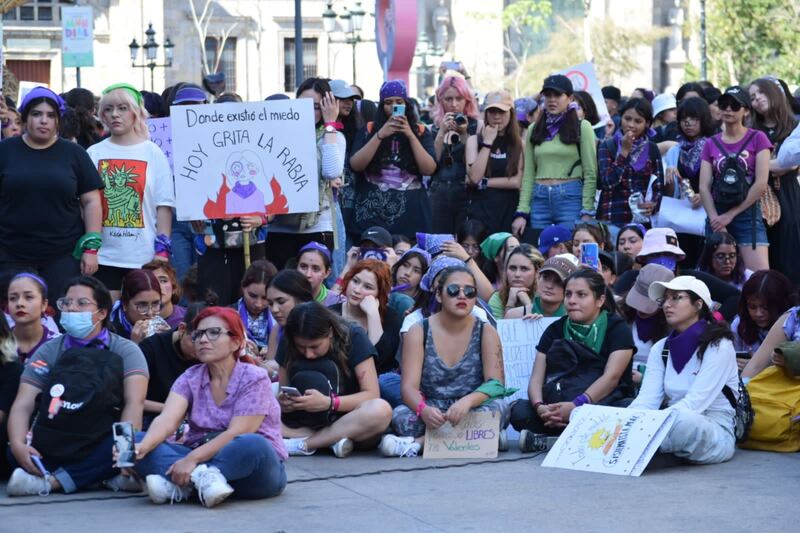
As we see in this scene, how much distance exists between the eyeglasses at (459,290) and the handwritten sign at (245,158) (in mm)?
1927

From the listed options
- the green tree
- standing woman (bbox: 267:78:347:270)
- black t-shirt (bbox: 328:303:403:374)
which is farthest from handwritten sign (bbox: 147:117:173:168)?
the green tree

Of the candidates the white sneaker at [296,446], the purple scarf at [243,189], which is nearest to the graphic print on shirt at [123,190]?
the purple scarf at [243,189]

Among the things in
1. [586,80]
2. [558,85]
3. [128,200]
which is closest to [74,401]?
[128,200]

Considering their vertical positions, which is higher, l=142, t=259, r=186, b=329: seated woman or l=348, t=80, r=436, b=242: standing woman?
l=348, t=80, r=436, b=242: standing woman

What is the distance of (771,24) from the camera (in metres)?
39.3

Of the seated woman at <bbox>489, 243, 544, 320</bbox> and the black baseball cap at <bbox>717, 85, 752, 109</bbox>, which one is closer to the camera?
the seated woman at <bbox>489, 243, 544, 320</bbox>

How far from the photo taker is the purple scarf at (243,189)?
32.7ft

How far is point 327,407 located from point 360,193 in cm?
335

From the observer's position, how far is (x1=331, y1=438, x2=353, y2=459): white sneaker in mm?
8141

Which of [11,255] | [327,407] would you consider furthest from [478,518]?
[11,255]

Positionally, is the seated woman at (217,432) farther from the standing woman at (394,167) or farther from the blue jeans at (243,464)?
the standing woman at (394,167)

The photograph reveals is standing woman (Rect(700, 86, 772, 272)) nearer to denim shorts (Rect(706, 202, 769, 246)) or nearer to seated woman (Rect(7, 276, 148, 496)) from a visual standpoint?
denim shorts (Rect(706, 202, 769, 246))

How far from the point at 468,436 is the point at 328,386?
0.82 metres

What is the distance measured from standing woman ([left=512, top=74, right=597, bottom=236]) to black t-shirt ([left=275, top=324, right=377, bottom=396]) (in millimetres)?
3191
